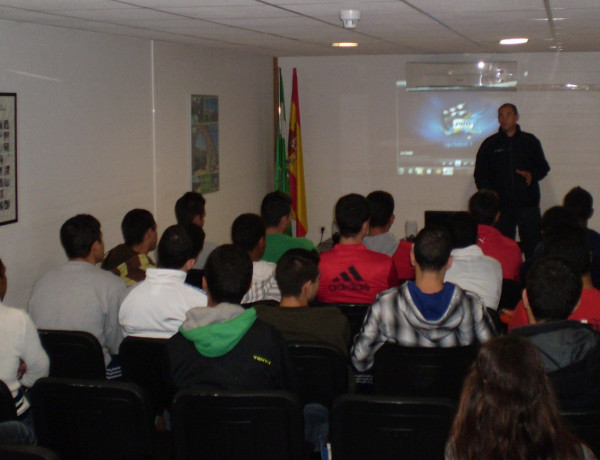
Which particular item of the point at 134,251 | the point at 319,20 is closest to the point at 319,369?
the point at 134,251

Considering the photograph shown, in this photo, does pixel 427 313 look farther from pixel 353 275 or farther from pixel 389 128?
pixel 389 128

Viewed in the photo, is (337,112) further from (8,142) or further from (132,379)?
(132,379)

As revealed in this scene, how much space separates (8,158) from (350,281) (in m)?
2.14

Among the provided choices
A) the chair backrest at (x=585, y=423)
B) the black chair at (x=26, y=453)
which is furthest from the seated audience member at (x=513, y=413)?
the black chair at (x=26, y=453)

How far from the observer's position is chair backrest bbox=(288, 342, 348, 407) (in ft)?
9.94

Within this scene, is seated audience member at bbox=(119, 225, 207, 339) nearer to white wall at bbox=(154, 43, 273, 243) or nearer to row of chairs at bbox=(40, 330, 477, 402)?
row of chairs at bbox=(40, 330, 477, 402)

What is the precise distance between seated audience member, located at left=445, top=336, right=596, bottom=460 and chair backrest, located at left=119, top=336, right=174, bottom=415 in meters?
1.63

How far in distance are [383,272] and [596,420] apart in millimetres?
1894

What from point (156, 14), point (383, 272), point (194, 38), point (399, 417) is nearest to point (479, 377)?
point (399, 417)

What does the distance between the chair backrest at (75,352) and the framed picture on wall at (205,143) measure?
4.01 meters

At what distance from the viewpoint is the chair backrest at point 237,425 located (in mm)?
2541

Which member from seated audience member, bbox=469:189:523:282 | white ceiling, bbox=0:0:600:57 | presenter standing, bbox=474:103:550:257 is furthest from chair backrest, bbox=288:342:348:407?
presenter standing, bbox=474:103:550:257

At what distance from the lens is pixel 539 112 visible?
8430 millimetres

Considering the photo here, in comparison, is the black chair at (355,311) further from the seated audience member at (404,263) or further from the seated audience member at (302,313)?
the seated audience member at (404,263)
